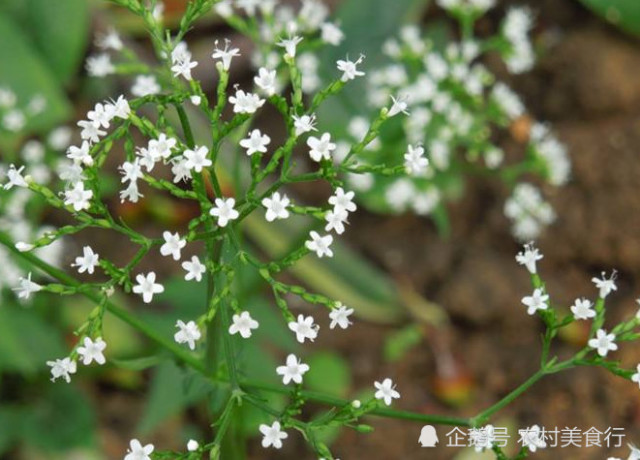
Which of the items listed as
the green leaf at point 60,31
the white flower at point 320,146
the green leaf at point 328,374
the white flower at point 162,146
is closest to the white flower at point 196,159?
the white flower at point 162,146

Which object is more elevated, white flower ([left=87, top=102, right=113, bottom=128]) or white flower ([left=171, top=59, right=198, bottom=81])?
white flower ([left=171, top=59, right=198, bottom=81])

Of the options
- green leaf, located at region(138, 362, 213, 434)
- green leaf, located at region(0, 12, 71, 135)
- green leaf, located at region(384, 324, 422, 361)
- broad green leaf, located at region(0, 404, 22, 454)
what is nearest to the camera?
green leaf, located at region(138, 362, 213, 434)

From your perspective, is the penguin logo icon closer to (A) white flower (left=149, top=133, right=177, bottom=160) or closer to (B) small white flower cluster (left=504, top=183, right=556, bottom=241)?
(B) small white flower cluster (left=504, top=183, right=556, bottom=241)

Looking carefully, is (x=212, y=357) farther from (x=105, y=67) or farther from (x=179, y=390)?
(x=105, y=67)

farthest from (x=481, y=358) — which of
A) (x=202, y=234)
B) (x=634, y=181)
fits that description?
(x=202, y=234)

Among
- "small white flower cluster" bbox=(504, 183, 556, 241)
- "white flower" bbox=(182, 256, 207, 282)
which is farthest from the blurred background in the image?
"white flower" bbox=(182, 256, 207, 282)
